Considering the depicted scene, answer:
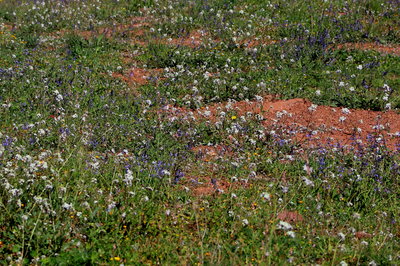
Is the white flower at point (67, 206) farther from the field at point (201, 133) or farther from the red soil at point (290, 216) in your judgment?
the red soil at point (290, 216)

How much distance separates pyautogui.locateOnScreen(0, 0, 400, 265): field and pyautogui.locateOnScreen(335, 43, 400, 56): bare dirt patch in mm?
57

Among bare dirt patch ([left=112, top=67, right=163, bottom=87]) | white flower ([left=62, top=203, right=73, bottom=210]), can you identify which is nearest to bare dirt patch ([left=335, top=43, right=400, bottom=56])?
bare dirt patch ([left=112, top=67, right=163, bottom=87])

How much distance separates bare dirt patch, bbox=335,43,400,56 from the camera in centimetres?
1279

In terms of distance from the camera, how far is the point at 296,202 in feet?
21.2

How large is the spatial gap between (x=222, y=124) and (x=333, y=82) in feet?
10.5

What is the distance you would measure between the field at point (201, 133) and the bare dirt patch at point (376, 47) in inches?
2.3

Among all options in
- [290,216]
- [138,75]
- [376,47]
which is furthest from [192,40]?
[290,216]

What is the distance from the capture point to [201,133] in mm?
8695

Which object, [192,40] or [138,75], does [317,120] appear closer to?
[138,75]

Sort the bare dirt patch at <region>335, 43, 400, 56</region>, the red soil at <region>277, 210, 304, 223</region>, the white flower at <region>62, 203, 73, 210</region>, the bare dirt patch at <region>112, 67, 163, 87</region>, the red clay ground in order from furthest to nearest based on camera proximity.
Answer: the bare dirt patch at <region>335, 43, 400, 56</region>
the bare dirt patch at <region>112, 67, 163, 87</region>
the red clay ground
the red soil at <region>277, 210, 304, 223</region>
the white flower at <region>62, 203, 73, 210</region>

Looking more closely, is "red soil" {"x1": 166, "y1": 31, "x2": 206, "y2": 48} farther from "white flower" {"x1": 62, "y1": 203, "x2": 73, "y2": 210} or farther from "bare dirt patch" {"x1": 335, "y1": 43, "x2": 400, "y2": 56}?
"white flower" {"x1": 62, "y1": 203, "x2": 73, "y2": 210}

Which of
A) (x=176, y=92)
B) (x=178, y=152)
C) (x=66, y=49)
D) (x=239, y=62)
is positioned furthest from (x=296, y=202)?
(x=66, y=49)

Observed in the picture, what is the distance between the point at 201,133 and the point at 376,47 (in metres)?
6.58

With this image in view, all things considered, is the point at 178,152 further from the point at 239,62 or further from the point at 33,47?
the point at 33,47
